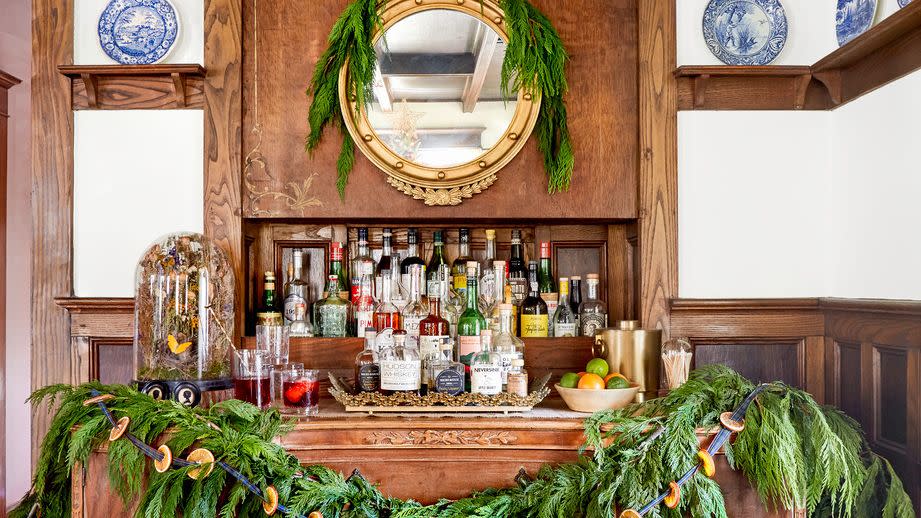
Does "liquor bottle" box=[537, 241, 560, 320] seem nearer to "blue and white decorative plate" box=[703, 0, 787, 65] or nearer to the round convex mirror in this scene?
the round convex mirror

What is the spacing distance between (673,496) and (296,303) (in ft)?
4.55

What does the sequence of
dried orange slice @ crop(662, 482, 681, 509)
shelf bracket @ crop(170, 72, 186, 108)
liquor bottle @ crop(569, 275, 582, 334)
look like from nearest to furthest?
dried orange slice @ crop(662, 482, 681, 509)
shelf bracket @ crop(170, 72, 186, 108)
liquor bottle @ crop(569, 275, 582, 334)

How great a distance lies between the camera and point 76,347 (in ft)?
7.82

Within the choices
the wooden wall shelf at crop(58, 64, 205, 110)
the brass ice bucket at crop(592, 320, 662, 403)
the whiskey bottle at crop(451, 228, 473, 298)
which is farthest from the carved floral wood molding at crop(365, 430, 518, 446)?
the wooden wall shelf at crop(58, 64, 205, 110)

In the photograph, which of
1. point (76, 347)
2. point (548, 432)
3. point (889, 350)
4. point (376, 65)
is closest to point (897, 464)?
point (889, 350)

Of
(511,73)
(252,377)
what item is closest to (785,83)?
(511,73)

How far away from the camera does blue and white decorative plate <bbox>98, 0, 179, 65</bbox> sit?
2.38 metres

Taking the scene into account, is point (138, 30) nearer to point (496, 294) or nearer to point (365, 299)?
point (365, 299)

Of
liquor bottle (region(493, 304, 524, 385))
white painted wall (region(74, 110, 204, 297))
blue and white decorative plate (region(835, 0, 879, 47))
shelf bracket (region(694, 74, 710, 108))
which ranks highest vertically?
blue and white decorative plate (region(835, 0, 879, 47))

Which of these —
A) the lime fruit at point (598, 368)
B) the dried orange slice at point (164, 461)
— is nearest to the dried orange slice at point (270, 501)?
the dried orange slice at point (164, 461)

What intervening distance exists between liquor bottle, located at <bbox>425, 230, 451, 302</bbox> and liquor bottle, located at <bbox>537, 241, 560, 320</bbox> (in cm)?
32

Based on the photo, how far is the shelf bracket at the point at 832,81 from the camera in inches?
91.6

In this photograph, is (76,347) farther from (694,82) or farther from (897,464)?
(897,464)

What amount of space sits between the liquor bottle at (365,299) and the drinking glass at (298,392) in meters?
0.35
